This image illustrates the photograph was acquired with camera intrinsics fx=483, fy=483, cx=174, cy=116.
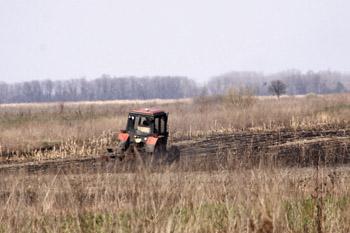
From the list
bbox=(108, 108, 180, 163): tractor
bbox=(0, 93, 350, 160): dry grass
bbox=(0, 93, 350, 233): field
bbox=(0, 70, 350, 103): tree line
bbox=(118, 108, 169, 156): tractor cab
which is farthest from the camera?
bbox=(0, 70, 350, 103): tree line

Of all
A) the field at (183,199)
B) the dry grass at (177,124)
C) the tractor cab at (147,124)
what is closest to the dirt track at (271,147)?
the tractor cab at (147,124)

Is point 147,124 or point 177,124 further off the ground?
point 147,124

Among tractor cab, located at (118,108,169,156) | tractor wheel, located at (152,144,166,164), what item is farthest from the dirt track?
tractor cab, located at (118,108,169,156)

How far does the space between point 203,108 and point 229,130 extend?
6284 millimetres

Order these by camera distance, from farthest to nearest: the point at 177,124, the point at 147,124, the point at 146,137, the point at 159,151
A: the point at 177,124, the point at 147,124, the point at 146,137, the point at 159,151

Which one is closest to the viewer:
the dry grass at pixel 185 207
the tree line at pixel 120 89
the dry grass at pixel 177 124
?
the dry grass at pixel 185 207

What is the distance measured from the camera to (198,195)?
566 cm

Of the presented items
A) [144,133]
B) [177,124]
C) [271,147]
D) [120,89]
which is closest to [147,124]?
[144,133]

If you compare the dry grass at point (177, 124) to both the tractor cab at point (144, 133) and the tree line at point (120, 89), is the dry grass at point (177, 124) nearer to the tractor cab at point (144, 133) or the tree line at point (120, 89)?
the tractor cab at point (144, 133)

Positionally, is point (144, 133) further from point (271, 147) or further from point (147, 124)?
point (271, 147)

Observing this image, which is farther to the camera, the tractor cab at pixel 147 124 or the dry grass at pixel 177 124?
the dry grass at pixel 177 124

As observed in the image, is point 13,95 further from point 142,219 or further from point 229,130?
point 142,219

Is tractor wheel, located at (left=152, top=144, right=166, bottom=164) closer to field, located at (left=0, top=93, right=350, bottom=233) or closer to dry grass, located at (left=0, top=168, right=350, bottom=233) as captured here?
field, located at (left=0, top=93, right=350, bottom=233)

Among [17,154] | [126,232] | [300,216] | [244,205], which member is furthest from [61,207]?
[17,154]
